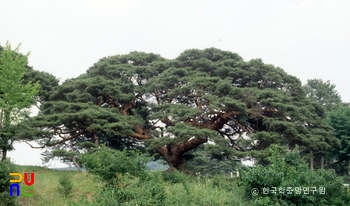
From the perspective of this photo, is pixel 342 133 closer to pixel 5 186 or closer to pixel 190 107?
pixel 190 107

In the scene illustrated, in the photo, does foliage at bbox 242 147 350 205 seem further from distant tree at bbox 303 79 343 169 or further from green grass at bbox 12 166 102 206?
distant tree at bbox 303 79 343 169

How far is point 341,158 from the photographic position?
19219 mm

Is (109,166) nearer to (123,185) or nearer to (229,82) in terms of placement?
(123,185)

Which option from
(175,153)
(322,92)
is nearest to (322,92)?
(322,92)

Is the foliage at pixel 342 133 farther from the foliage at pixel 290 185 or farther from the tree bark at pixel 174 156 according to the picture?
the foliage at pixel 290 185

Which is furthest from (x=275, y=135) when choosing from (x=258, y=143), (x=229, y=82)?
(x=229, y=82)

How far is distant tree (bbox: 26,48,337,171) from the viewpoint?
13383 millimetres

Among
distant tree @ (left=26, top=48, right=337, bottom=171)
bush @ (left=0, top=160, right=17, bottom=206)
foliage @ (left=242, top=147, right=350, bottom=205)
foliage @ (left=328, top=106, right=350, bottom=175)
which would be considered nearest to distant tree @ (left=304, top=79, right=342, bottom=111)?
foliage @ (left=328, top=106, right=350, bottom=175)

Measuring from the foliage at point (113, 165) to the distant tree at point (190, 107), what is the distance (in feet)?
16.4

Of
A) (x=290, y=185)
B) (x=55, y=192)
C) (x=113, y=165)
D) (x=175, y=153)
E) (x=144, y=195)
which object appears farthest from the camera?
(x=175, y=153)

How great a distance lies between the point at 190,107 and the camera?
47.1 feet

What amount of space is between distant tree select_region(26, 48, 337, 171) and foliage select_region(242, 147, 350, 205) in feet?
12.2

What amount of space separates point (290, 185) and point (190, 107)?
7300 millimetres

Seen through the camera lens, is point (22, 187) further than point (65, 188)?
No
